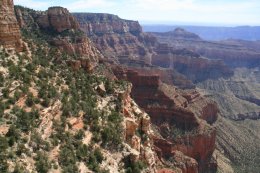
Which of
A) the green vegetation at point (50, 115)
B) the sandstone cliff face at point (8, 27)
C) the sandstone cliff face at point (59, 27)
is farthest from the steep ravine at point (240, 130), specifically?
the sandstone cliff face at point (8, 27)

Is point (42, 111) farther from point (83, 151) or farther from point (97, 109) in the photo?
point (97, 109)

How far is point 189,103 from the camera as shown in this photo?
11262 cm

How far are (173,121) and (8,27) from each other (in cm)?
5900

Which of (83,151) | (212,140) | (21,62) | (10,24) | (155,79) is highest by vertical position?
(10,24)

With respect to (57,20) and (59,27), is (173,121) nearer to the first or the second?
(59,27)

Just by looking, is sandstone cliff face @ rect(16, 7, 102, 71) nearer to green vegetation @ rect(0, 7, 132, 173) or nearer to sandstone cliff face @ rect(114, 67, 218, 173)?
green vegetation @ rect(0, 7, 132, 173)

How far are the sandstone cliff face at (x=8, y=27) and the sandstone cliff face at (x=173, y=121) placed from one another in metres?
38.4

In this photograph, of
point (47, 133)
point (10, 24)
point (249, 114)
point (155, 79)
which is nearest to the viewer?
point (47, 133)

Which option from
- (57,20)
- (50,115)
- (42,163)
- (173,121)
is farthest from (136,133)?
(173,121)

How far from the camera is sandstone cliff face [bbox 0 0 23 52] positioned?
3781cm

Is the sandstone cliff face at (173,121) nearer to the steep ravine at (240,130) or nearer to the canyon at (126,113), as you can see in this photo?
the canyon at (126,113)

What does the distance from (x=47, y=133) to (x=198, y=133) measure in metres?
60.9

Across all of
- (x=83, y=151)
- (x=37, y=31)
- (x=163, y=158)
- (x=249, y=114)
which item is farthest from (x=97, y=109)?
(x=249, y=114)

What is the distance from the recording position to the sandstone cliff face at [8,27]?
37812 millimetres
